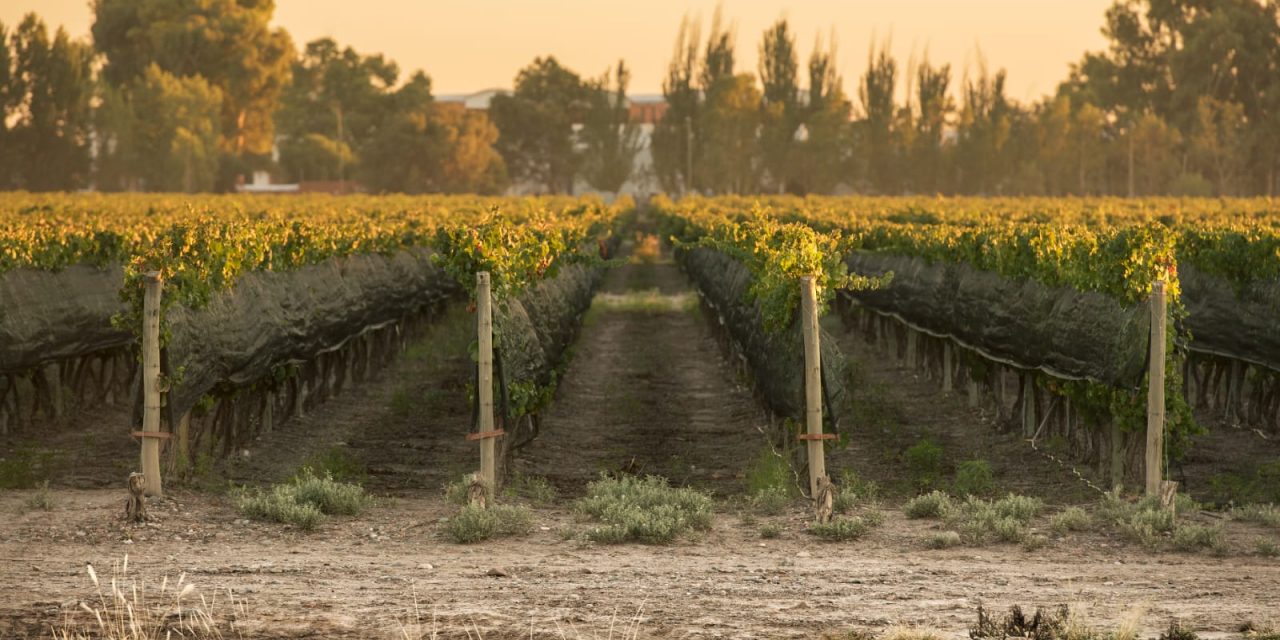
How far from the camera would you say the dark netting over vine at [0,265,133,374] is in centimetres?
1723

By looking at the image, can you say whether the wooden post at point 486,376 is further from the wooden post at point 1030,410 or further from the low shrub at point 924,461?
the wooden post at point 1030,410

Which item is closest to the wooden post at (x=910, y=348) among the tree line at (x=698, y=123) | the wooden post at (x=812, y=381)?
the wooden post at (x=812, y=381)

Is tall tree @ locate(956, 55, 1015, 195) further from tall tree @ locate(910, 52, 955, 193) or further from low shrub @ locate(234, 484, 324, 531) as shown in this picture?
low shrub @ locate(234, 484, 324, 531)

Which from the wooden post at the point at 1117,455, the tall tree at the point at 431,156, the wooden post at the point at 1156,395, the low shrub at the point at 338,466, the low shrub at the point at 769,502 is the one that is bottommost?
the low shrub at the point at 338,466

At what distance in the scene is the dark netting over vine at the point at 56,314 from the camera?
1723 centimetres

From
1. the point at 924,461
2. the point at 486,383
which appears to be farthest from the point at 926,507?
the point at 486,383

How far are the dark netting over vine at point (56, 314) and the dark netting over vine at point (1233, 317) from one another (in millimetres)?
12591

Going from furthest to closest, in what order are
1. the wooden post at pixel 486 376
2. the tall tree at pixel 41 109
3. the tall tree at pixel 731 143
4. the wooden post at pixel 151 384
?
the tall tree at pixel 731 143 → the tall tree at pixel 41 109 → the wooden post at pixel 486 376 → the wooden post at pixel 151 384

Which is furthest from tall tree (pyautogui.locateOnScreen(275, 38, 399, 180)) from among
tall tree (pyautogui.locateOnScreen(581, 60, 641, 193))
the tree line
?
tall tree (pyautogui.locateOnScreen(581, 60, 641, 193))

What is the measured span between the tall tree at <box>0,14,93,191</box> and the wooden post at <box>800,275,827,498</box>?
310 feet

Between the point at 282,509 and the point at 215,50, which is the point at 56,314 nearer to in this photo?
the point at 282,509

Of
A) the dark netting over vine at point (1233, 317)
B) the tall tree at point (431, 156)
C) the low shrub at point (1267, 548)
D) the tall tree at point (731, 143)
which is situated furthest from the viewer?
the tall tree at point (731, 143)

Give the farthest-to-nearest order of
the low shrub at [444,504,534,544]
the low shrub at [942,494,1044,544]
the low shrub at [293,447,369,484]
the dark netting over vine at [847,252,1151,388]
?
the low shrub at [293,447,369,484] → the dark netting over vine at [847,252,1151,388] → the low shrub at [444,504,534,544] → the low shrub at [942,494,1044,544]

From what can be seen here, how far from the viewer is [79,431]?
1831 centimetres
